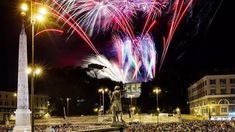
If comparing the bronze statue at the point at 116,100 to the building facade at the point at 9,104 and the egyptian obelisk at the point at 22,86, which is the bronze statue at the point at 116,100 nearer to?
the egyptian obelisk at the point at 22,86

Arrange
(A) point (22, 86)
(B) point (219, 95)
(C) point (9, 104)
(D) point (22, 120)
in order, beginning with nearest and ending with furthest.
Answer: (A) point (22, 86)
(D) point (22, 120)
(B) point (219, 95)
(C) point (9, 104)

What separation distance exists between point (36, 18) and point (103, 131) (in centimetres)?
665

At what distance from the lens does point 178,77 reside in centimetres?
14188

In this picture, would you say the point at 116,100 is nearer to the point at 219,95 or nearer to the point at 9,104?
the point at 219,95

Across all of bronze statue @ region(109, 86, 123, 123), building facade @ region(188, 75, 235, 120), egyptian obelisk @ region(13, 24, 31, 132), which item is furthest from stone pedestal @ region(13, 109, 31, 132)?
building facade @ region(188, 75, 235, 120)

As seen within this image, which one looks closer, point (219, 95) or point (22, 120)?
point (22, 120)

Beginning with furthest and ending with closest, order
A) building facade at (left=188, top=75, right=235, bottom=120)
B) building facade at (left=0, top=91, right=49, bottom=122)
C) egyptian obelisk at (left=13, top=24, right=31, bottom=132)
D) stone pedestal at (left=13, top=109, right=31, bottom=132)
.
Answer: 1. building facade at (left=0, top=91, right=49, bottom=122)
2. building facade at (left=188, top=75, right=235, bottom=120)
3. stone pedestal at (left=13, top=109, right=31, bottom=132)
4. egyptian obelisk at (left=13, top=24, right=31, bottom=132)

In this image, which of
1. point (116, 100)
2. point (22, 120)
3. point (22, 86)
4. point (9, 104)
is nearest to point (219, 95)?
point (9, 104)

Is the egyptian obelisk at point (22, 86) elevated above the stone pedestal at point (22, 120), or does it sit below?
above

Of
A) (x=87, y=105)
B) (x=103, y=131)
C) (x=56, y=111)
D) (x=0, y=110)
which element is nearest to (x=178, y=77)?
(x=87, y=105)

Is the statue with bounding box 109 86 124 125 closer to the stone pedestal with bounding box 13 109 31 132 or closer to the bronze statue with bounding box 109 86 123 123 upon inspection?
the bronze statue with bounding box 109 86 123 123

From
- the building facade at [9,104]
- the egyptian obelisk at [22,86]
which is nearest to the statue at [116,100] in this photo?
the egyptian obelisk at [22,86]

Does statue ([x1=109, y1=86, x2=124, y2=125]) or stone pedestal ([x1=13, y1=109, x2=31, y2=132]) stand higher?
statue ([x1=109, y1=86, x2=124, y2=125])

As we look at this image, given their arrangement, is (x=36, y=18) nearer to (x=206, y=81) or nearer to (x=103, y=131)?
(x=103, y=131)
